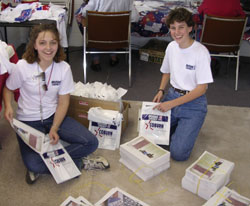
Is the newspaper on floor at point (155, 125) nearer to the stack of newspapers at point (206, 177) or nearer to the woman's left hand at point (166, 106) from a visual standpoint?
the woman's left hand at point (166, 106)

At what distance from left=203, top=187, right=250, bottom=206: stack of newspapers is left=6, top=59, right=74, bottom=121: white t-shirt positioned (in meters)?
1.08

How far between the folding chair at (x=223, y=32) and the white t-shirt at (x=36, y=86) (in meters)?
1.65

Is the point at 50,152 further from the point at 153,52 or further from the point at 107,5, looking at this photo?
the point at 153,52

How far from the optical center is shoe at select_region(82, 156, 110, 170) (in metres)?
2.10

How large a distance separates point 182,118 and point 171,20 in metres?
0.68

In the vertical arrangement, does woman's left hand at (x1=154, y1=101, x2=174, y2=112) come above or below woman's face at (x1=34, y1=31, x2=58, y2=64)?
below

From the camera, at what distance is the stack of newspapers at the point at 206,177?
6.06ft

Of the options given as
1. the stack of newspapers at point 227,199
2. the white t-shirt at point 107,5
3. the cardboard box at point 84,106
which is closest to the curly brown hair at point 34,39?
the cardboard box at point 84,106

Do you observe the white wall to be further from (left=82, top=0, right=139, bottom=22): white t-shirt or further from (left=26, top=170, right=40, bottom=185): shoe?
(left=26, top=170, right=40, bottom=185): shoe

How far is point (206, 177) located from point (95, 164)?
695mm

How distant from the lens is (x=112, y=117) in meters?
2.22

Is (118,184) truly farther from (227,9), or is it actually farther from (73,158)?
(227,9)

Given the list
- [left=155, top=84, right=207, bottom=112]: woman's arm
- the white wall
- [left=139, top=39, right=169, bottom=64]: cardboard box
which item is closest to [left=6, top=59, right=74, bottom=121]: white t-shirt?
[left=155, top=84, right=207, bottom=112]: woman's arm

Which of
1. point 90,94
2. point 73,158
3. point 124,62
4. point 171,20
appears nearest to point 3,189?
point 73,158
